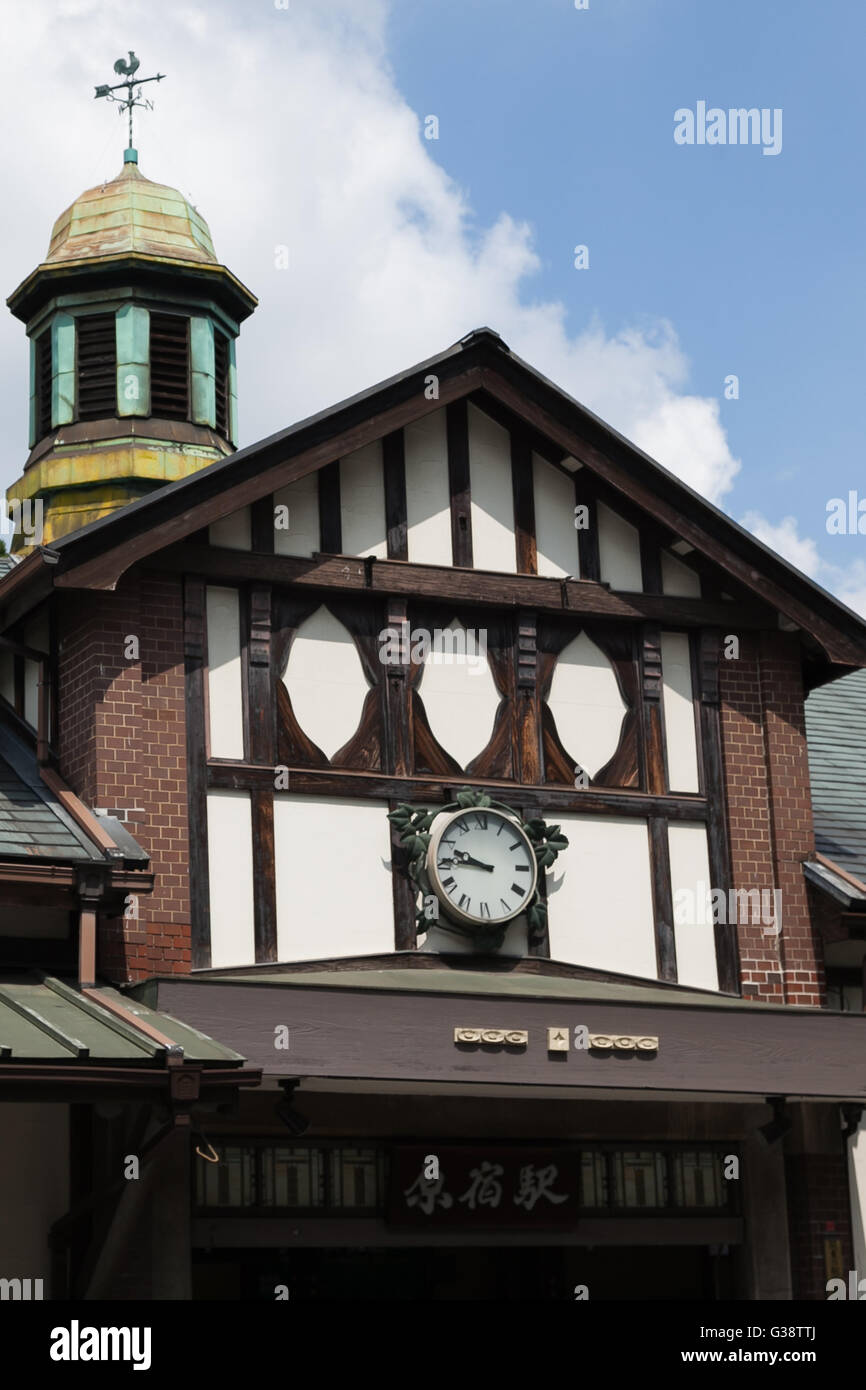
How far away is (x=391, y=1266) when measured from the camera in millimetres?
18328

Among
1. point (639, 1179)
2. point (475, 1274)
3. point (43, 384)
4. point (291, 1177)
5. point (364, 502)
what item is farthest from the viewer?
point (43, 384)

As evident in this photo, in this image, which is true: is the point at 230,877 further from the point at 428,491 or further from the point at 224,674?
the point at 428,491

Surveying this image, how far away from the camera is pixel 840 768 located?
21.3 metres

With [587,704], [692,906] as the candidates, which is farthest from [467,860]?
[692,906]

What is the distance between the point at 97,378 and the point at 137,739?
7213 millimetres

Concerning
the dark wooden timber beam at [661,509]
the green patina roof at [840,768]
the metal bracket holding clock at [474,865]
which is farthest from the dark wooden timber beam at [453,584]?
the green patina roof at [840,768]

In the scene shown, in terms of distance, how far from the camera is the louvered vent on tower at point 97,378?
892 inches

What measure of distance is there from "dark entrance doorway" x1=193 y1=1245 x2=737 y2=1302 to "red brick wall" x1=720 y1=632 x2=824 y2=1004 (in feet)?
8.05

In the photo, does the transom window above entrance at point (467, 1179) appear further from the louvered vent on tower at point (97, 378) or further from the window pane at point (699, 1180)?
the louvered vent on tower at point (97, 378)

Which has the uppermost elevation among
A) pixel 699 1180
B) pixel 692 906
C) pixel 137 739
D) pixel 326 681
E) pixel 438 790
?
pixel 326 681

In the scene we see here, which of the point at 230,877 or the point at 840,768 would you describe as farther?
the point at 840,768
